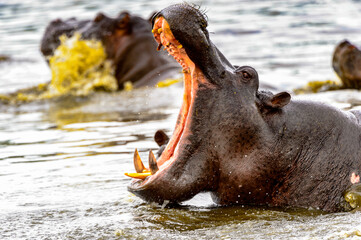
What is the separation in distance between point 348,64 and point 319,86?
79cm

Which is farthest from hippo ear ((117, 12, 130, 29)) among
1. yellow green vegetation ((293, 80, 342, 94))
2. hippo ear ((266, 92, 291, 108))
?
hippo ear ((266, 92, 291, 108))

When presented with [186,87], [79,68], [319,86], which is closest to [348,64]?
[319,86]

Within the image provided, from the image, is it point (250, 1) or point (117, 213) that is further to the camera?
point (250, 1)

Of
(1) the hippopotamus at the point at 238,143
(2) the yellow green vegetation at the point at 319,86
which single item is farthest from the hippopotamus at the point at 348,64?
(1) the hippopotamus at the point at 238,143

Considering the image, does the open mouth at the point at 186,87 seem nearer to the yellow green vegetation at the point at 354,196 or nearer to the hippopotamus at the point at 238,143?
the hippopotamus at the point at 238,143

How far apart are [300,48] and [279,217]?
11.5 meters

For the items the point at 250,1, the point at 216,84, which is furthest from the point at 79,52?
the point at 250,1

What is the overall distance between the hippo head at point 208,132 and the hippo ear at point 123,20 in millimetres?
6335

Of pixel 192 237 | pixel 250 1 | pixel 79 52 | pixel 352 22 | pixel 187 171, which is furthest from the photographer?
pixel 250 1

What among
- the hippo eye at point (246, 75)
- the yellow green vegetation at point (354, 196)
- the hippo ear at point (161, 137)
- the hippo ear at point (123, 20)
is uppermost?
the hippo ear at point (123, 20)

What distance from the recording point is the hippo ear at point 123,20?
10164mm

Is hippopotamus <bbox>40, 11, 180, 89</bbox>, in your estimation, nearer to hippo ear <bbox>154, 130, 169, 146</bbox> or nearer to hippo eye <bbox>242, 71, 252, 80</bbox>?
hippo ear <bbox>154, 130, 169, 146</bbox>

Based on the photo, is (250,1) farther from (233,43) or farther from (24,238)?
(24,238)

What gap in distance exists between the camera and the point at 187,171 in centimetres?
382
